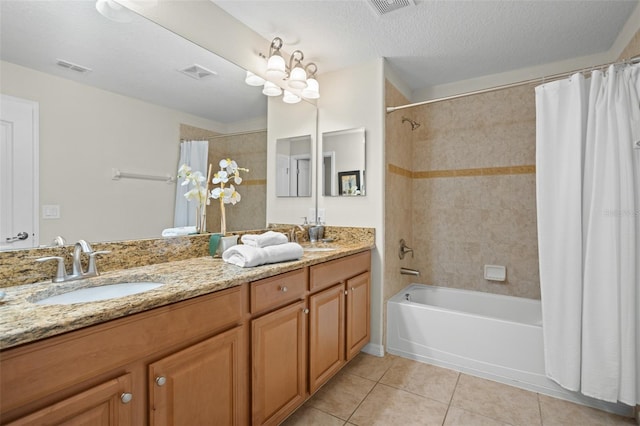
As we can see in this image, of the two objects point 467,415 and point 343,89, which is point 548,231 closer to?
point 467,415

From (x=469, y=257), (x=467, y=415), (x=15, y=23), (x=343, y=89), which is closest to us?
(x=15, y=23)

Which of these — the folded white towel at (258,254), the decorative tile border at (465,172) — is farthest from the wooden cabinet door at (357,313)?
the decorative tile border at (465,172)

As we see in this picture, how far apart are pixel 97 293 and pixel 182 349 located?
435 millimetres

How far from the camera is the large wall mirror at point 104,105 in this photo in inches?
47.1

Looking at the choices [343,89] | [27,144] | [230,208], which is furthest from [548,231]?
[27,144]

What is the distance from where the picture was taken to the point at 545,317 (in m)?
1.91

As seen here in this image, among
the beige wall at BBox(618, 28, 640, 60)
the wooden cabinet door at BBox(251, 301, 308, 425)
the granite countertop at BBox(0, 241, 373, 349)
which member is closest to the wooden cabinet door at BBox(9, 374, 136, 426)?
the granite countertop at BBox(0, 241, 373, 349)

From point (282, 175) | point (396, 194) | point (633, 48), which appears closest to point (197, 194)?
point (282, 175)

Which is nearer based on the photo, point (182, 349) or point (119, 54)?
point (182, 349)

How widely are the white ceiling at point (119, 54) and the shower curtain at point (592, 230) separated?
6.69 feet

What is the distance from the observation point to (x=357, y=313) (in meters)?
2.27

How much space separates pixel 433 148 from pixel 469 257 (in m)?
1.10

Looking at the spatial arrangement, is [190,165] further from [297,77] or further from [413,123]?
[413,123]

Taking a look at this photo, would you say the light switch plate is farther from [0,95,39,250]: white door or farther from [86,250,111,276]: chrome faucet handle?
[86,250,111,276]: chrome faucet handle
